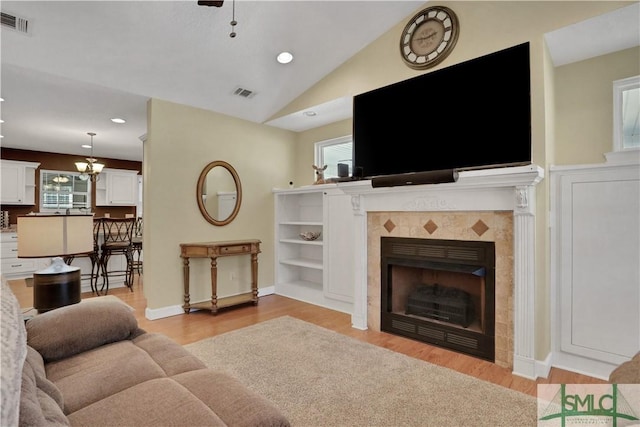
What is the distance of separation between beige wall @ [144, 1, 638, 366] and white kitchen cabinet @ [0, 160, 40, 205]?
4.39 metres

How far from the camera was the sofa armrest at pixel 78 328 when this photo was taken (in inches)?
63.6

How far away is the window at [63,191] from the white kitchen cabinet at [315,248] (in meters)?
5.35

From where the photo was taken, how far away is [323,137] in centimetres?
495

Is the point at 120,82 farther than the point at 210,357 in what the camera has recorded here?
Yes

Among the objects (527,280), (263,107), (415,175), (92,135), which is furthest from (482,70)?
(92,135)

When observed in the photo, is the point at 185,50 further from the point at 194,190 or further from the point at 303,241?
the point at 303,241

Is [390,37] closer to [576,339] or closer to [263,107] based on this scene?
[263,107]

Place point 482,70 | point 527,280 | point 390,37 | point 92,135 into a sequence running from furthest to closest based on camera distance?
point 92,135, point 390,37, point 482,70, point 527,280

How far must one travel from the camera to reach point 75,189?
7.52m

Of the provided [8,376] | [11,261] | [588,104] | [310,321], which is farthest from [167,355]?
[11,261]

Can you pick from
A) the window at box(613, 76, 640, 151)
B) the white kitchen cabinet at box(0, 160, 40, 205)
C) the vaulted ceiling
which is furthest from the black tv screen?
the white kitchen cabinet at box(0, 160, 40, 205)

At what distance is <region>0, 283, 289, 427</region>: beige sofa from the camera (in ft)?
2.96

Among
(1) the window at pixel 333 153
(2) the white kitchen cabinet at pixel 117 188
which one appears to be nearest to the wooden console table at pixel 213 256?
(1) the window at pixel 333 153

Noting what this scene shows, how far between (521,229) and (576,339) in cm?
97
